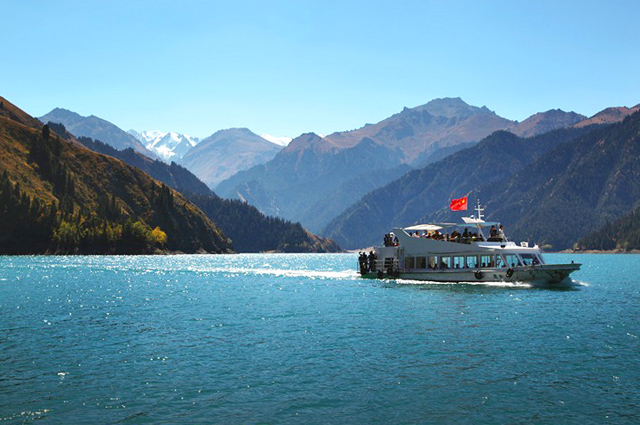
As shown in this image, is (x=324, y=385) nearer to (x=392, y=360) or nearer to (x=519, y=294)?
(x=392, y=360)

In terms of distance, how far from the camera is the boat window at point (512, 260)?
7958cm

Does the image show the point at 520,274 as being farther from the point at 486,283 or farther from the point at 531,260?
the point at 486,283

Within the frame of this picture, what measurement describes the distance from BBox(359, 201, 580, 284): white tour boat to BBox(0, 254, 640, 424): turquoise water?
14.9 metres

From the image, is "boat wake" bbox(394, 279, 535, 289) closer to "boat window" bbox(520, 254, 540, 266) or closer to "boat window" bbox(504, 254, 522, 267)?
"boat window" bbox(504, 254, 522, 267)

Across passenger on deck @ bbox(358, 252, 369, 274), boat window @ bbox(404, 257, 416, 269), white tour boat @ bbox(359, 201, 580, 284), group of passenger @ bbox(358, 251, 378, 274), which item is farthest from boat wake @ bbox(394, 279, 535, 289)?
passenger on deck @ bbox(358, 252, 369, 274)

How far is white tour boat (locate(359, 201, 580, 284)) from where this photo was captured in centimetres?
7794

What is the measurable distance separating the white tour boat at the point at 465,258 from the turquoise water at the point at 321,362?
14.9m

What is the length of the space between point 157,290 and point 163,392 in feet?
192

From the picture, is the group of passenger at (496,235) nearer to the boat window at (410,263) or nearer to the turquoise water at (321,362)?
the boat window at (410,263)

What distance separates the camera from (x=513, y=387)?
27797 millimetres

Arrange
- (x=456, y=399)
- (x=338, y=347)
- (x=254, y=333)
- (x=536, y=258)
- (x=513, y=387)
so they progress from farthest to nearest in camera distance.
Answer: (x=536, y=258)
(x=254, y=333)
(x=338, y=347)
(x=513, y=387)
(x=456, y=399)

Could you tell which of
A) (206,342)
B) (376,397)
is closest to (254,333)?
(206,342)

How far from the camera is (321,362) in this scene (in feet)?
108

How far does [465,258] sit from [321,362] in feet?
180
